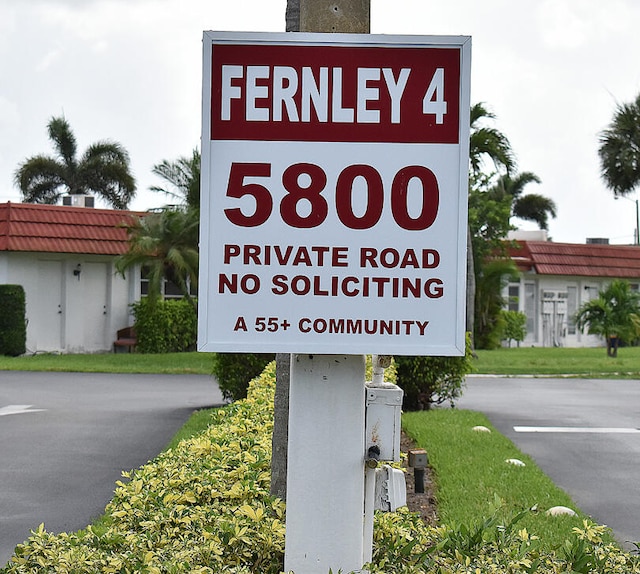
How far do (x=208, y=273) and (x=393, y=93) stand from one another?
3.07 feet

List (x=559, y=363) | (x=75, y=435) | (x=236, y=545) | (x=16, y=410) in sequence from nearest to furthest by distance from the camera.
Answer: (x=236, y=545)
(x=75, y=435)
(x=16, y=410)
(x=559, y=363)

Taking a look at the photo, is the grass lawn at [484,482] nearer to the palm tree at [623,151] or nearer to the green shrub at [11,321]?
the green shrub at [11,321]

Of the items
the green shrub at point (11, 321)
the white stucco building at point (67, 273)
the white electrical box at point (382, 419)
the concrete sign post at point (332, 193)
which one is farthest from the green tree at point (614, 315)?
the concrete sign post at point (332, 193)

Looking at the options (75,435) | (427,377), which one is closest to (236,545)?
(75,435)

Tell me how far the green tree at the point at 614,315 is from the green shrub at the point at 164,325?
11848mm

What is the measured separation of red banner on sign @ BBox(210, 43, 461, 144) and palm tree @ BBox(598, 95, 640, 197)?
32.8m

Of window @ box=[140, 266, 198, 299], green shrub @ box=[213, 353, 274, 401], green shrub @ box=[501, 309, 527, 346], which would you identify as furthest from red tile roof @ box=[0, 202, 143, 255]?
green shrub @ box=[213, 353, 274, 401]

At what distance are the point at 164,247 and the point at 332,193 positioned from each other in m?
24.5

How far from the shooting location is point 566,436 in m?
13.5

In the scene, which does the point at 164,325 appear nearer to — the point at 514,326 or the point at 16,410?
the point at 514,326

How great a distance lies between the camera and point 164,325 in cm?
2950

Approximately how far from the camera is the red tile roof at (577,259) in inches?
1510

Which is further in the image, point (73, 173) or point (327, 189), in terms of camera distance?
point (73, 173)

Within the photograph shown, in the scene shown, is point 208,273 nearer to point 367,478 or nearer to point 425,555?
point 367,478
